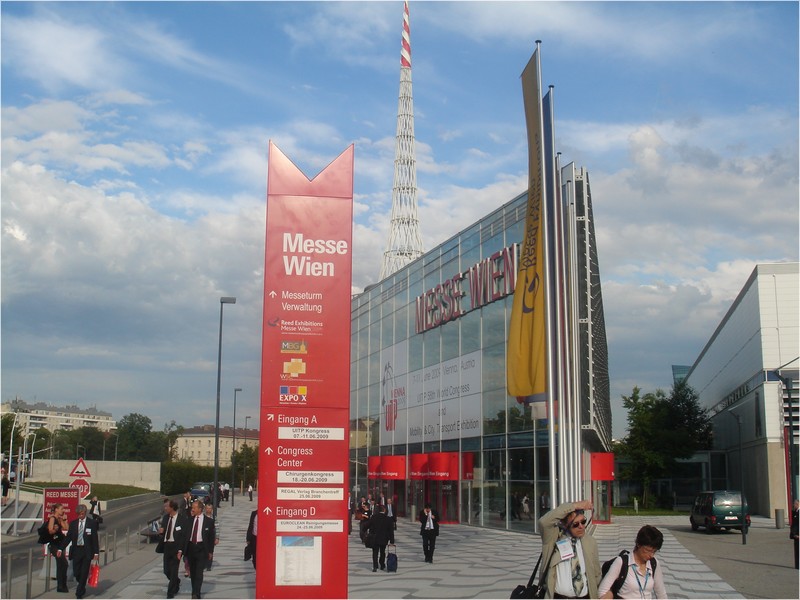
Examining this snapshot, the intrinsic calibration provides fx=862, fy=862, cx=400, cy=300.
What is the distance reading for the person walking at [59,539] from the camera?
16359mm

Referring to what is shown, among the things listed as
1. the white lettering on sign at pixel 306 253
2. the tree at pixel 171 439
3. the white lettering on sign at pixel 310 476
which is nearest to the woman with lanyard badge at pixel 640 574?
the white lettering on sign at pixel 310 476

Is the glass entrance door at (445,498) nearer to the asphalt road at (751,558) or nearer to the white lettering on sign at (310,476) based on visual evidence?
the asphalt road at (751,558)

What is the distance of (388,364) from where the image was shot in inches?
1919

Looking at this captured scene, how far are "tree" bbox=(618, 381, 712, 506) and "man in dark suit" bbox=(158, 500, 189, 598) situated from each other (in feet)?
178

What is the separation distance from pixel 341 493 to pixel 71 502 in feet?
36.7

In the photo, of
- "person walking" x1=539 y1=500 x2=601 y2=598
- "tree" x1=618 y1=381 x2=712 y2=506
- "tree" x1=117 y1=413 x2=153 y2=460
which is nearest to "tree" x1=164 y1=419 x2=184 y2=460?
"tree" x1=117 y1=413 x2=153 y2=460

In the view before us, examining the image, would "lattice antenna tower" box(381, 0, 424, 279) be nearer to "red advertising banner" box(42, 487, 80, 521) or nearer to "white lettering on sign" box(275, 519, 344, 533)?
"red advertising banner" box(42, 487, 80, 521)

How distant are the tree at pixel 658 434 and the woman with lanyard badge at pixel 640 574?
6026 cm

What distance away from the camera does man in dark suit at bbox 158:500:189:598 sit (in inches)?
586

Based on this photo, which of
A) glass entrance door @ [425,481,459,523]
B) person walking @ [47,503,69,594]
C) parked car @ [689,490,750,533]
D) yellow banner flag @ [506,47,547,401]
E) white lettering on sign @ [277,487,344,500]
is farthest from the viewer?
glass entrance door @ [425,481,459,523]

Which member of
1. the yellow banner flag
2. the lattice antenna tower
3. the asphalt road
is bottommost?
the asphalt road

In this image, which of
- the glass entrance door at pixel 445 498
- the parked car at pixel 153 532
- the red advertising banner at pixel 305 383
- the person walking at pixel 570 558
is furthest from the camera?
the glass entrance door at pixel 445 498

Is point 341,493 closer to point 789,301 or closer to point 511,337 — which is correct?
point 511,337

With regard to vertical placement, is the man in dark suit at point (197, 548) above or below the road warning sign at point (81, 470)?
below
